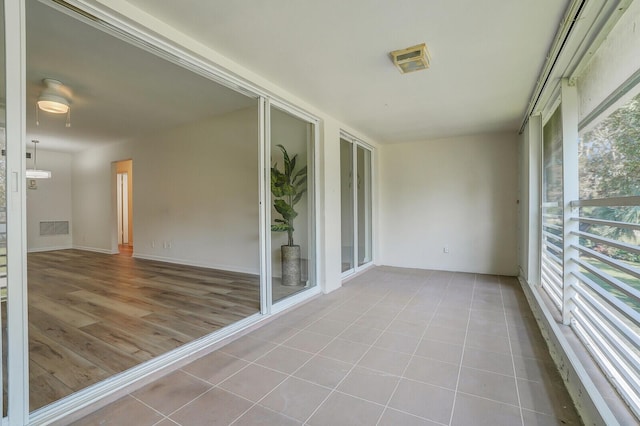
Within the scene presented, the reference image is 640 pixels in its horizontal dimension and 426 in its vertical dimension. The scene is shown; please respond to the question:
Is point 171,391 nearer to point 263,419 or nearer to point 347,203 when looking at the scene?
point 263,419

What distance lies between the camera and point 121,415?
1575 millimetres

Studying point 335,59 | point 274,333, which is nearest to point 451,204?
point 335,59

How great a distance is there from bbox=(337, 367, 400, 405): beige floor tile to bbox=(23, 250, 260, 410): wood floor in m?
1.41

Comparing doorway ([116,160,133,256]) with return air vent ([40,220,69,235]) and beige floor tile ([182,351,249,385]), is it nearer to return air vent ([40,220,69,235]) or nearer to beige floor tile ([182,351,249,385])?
return air vent ([40,220,69,235])

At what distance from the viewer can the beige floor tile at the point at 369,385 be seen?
1.74 m

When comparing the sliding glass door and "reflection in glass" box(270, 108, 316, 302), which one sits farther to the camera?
the sliding glass door

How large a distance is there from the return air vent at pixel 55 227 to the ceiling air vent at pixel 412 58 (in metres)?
8.21

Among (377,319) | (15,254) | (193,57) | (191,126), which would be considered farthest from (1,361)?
(191,126)

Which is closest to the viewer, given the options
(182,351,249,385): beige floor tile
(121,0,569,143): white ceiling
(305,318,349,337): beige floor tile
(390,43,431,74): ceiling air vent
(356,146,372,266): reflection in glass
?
(121,0,569,143): white ceiling

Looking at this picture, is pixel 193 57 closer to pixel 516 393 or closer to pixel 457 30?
pixel 457 30

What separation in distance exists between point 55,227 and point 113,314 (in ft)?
18.7

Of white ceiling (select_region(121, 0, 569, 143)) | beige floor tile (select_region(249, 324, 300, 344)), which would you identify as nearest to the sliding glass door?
white ceiling (select_region(121, 0, 569, 143))

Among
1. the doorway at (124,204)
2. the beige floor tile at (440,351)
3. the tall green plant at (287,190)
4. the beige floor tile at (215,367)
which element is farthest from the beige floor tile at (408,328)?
the doorway at (124,204)

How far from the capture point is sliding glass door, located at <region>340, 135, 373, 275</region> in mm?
4695
